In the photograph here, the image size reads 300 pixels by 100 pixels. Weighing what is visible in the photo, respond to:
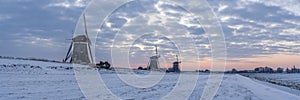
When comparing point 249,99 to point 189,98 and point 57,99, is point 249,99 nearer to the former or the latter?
point 189,98

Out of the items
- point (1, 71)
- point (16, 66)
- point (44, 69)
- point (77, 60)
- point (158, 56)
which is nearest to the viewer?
point (1, 71)

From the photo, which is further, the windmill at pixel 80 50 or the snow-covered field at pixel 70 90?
the windmill at pixel 80 50

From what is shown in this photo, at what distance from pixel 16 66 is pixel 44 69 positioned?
3.35 m

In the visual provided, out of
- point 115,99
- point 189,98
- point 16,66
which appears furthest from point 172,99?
point 16,66

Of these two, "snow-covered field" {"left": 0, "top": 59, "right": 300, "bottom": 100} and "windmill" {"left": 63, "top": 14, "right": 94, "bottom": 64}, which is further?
"windmill" {"left": 63, "top": 14, "right": 94, "bottom": 64}

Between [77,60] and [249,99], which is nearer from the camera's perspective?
[249,99]

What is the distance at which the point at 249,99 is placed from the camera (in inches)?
810

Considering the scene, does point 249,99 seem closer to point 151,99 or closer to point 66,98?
point 151,99

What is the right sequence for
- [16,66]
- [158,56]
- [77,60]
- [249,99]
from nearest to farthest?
1. [249,99]
2. [16,66]
3. [77,60]
4. [158,56]

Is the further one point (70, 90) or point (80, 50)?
point (80, 50)

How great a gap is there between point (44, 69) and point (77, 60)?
27.7 metres

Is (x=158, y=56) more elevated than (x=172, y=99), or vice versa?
(x=158, y=56)

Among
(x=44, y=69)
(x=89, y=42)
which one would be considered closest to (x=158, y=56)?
(x=89, y=42)

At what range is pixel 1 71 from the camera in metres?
34.2
